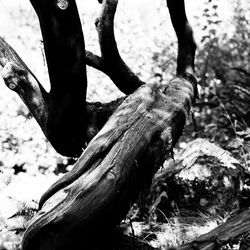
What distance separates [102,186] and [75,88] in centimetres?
75

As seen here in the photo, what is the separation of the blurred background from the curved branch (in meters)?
1.15

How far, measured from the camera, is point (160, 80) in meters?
8.04

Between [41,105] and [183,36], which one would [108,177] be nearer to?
[41,105]

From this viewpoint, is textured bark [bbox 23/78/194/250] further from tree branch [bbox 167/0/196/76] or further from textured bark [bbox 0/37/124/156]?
tree branch [bbox 167/0/196/76]

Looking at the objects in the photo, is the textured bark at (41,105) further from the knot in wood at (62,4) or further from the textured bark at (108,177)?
the knot in wood at (62,4)

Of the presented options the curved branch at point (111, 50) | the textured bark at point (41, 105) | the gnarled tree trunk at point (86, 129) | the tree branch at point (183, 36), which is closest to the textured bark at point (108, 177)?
the gnarled tree trunk at point (86, 129)

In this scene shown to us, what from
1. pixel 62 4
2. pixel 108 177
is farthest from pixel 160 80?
pixel 108 177

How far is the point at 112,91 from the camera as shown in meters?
7.80

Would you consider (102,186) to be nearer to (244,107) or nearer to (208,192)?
(208,192)

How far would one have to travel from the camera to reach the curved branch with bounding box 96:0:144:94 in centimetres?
296

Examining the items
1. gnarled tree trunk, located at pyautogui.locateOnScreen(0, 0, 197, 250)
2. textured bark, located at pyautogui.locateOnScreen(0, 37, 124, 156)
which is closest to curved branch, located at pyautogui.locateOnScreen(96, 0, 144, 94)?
gnarled tree trunk, located at pyautogui.locateOnScreen(0, 0, 197, 250)

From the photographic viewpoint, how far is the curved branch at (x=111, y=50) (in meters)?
2.96

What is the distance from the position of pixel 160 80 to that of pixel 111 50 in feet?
16.7

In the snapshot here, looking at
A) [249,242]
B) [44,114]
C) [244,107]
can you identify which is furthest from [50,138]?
[244,107]
